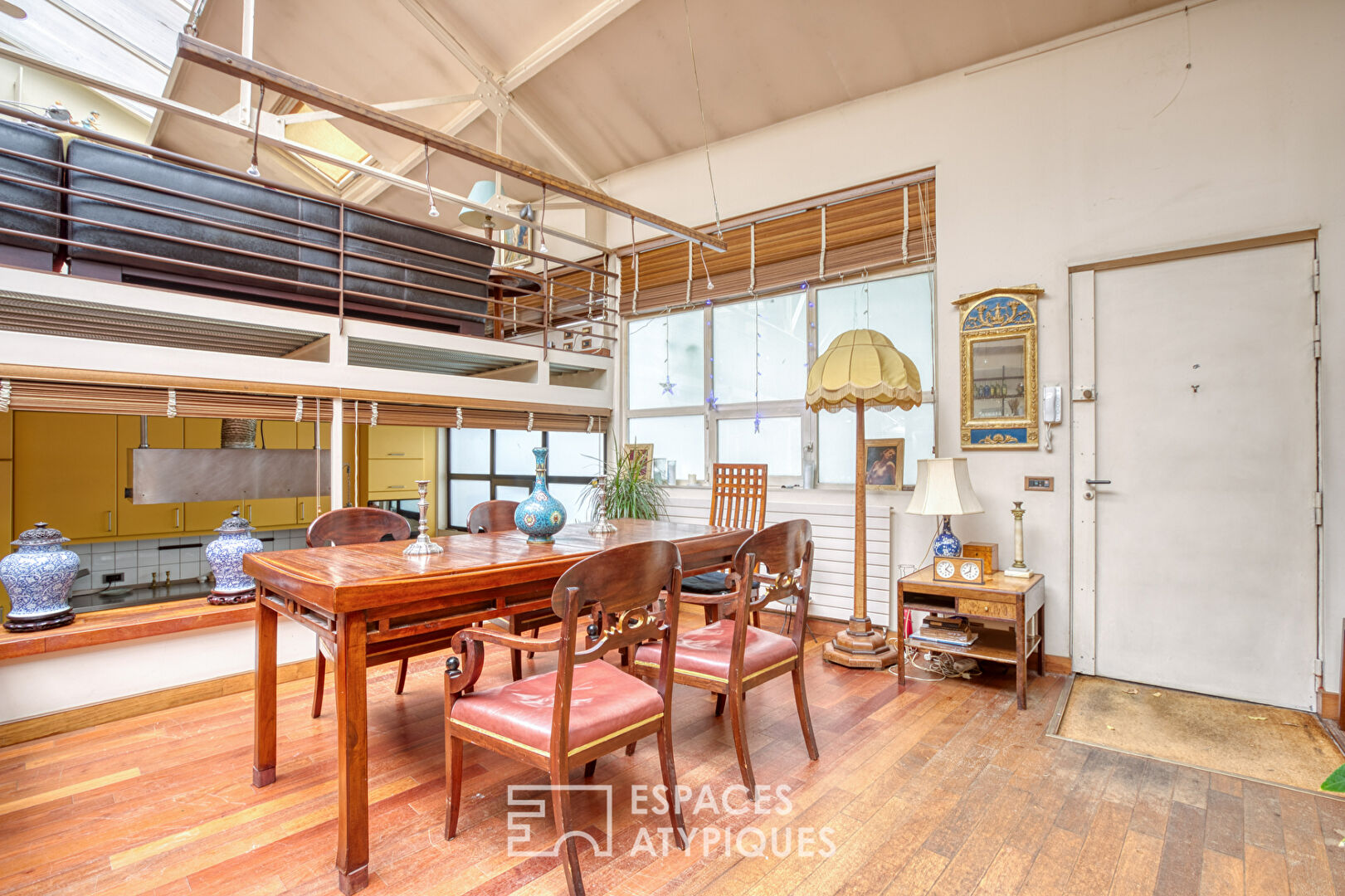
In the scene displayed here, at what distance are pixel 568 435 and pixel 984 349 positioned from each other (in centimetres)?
399

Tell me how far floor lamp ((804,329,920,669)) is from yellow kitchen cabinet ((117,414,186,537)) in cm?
493

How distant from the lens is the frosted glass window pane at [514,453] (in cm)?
714

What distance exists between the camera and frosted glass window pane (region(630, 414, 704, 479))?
530 centimetres

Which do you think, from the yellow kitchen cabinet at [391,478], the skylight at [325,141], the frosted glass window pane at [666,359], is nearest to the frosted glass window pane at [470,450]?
the yellow kitchen cabinet at [391,478]

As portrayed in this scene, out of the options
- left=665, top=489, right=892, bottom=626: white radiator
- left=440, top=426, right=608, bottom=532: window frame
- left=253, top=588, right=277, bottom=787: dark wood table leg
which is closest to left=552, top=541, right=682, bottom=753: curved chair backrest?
left=253, top=588, right=277, bottom=787: dark wood table leg

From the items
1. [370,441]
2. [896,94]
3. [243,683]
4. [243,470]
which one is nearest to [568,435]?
[370,441]

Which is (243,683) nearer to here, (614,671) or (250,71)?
(614,671)

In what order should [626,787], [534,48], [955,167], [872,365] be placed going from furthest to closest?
[534,48] < [955,167] < [872,365] < [626,787]

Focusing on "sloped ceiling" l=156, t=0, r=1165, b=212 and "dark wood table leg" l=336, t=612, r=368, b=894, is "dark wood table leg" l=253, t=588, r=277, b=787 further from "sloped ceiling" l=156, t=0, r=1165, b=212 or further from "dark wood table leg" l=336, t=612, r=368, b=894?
"sloped ceiling" l=156, t=0, r=1165, b=212

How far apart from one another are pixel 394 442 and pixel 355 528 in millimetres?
4568

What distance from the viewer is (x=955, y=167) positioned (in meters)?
3.92

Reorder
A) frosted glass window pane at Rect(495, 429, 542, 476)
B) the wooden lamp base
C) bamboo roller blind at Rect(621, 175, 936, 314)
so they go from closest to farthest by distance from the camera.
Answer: the wooden lamp base → bamboo roller blind at Rect(621, 175, 936, 314) → frosted glass window pane at Rect(495, 429, 542, 476)

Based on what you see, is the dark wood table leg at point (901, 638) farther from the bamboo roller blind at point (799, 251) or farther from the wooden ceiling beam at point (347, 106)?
the wooden ceiling beam at point (347, 106)

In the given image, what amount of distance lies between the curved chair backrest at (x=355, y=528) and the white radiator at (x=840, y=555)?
8.07ft
